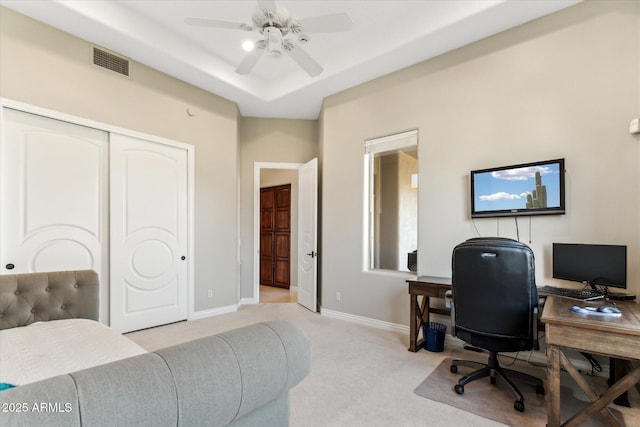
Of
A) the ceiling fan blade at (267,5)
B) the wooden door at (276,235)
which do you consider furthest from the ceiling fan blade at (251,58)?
the wooden door at (276,235)

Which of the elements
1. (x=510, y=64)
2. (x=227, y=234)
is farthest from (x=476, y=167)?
(x=227, y=234)

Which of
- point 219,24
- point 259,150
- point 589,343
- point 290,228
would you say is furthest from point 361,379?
point 290,228

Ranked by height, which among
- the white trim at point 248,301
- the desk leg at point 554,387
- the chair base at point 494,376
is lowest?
the white trim at point 248,301

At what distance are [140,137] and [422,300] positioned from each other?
373 centimetres

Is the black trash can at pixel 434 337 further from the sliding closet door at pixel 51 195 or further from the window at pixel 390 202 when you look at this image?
the sliding closet door at pixel 51 195

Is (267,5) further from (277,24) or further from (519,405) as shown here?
(519,405)

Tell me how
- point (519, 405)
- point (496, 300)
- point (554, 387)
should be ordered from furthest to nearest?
point (496, 300) < point (519, 405) < point (554, 387)

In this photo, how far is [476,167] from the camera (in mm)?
3254

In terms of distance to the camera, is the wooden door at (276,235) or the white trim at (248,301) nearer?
the white trim at (248,301)

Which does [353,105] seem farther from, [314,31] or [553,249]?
[553,249]

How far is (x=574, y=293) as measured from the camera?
2391 millimetres

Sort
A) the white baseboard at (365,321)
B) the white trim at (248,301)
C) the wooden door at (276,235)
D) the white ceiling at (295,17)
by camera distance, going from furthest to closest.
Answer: the wooden door at (276,235) → the white trim at (248,301) → the white baseboard at (365,321) → the white ceiling at (295,17)

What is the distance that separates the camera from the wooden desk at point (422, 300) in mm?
2994

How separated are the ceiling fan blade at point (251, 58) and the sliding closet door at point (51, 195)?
5.84ft
